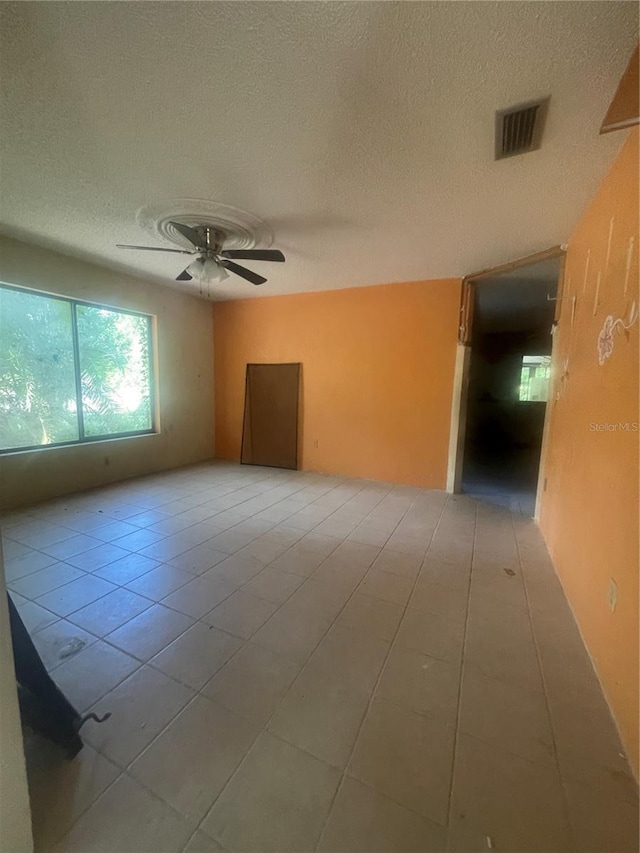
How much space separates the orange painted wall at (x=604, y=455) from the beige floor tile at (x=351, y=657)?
93 centimetres

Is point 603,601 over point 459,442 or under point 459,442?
under

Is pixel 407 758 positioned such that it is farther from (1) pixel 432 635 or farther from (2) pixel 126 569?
(2) pixel 126 569

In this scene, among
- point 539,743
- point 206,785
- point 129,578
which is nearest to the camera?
point 206,785

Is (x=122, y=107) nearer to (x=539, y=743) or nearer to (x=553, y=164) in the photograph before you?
(x=553, y=164)

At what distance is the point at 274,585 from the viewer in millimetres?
2168

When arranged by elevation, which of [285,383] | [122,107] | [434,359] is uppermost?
[122,107]

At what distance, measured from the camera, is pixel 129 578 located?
7.30ft

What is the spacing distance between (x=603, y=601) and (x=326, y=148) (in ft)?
8.75

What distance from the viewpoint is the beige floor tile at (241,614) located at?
1778mm

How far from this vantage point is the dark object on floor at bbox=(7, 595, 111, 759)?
1145 mm

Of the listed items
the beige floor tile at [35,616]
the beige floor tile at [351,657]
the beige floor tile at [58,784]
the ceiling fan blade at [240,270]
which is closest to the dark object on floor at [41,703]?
the beige floor tile at [58,784]

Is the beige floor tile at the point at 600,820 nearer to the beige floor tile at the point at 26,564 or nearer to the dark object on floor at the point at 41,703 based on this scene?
the dark object on floor at the point at 41,703

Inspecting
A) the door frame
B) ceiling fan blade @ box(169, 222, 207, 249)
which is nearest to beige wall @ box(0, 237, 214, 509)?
ceiling fan blade @ box(169, 222, 207, 249)

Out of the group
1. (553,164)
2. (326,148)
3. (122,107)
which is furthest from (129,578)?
(553,164)
